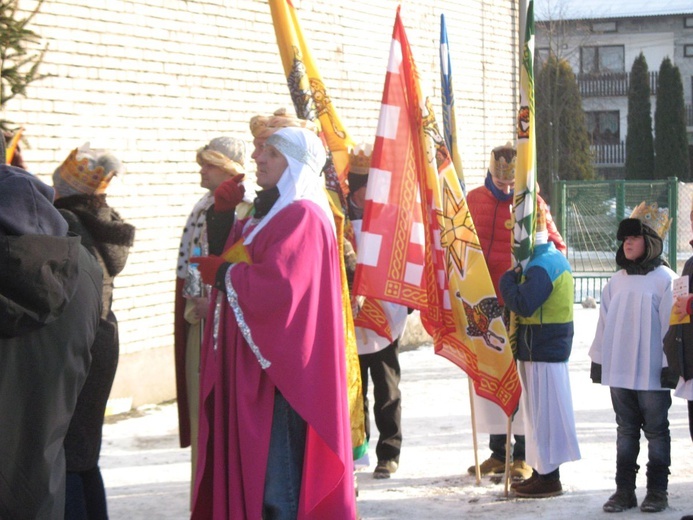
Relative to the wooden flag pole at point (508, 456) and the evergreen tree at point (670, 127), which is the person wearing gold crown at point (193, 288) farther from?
the evergreen tree at point (670, 127)

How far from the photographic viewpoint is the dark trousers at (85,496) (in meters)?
4.53

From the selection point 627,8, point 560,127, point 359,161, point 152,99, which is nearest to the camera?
point 359,161

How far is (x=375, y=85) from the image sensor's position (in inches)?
486

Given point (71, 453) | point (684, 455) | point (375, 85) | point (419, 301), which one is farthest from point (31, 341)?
point (375, 85)

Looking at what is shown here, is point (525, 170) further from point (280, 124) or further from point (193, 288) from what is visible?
point (193, 288)

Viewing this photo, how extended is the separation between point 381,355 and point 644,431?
1.75m

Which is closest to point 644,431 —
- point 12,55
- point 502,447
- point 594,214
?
point 502,447

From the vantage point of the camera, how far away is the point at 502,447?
6762mm

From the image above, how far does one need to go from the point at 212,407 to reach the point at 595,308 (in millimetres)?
11853

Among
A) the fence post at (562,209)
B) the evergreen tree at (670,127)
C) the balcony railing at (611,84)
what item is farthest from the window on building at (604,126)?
the fence post at (562,209)

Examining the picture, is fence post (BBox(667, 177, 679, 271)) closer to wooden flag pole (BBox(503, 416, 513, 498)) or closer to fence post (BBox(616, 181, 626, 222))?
fence post (BBox(616, 181, 626, 222))

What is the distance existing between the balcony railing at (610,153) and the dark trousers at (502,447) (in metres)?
45.4

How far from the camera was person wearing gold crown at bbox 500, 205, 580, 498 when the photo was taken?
19.9 ft

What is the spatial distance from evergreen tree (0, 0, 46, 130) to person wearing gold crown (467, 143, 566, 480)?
315 centimetres
